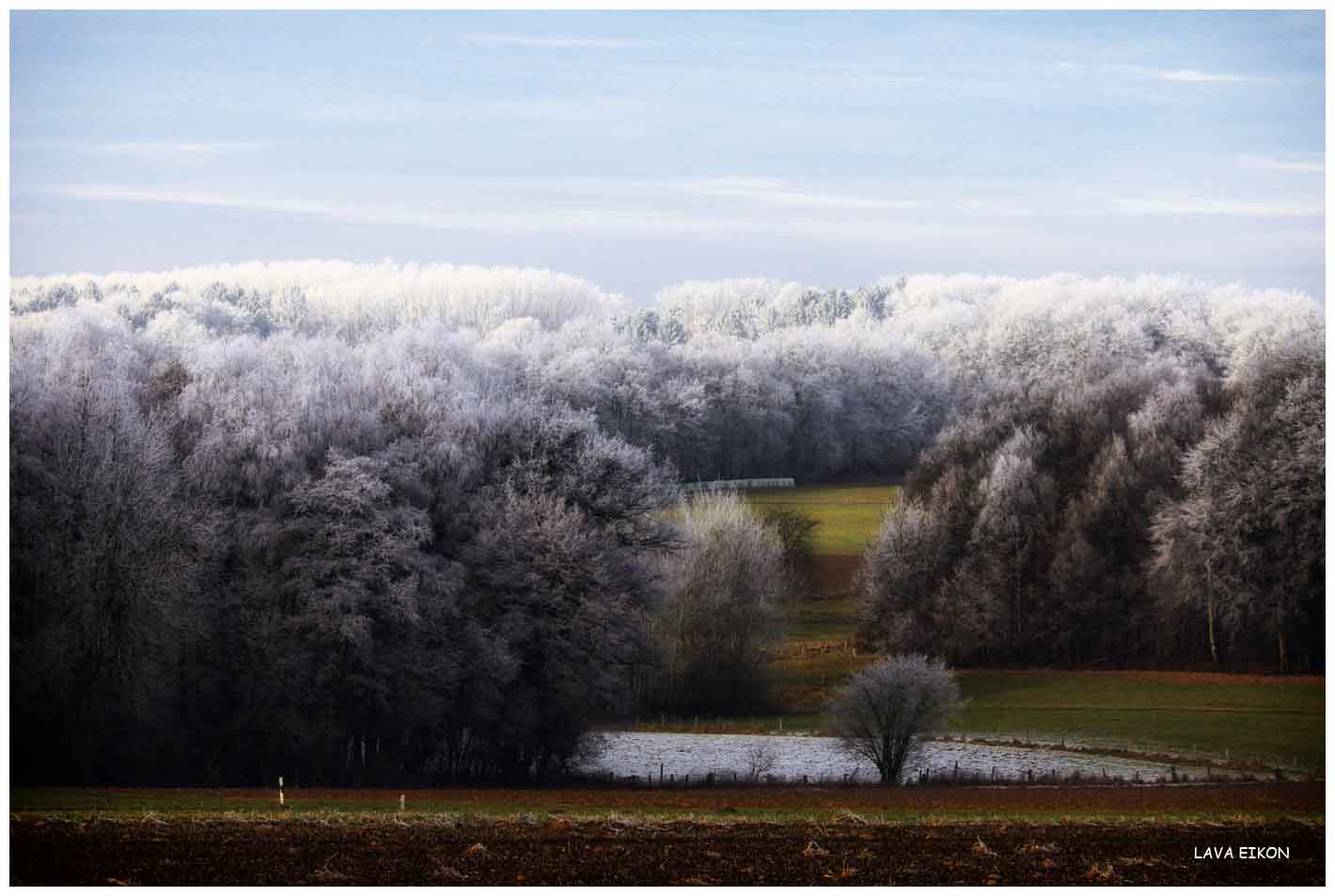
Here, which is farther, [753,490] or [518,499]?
[753,490]

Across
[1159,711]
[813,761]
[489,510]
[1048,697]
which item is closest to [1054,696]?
[1048,697]

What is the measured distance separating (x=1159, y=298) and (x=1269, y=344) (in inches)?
77.4

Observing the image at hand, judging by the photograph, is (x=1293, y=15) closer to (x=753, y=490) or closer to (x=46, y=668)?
(x=46, y=668)

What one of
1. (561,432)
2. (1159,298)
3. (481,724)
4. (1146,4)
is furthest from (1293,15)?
(481,724)

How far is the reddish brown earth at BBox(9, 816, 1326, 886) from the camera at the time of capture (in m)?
14.8

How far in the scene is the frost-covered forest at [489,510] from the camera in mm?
20594

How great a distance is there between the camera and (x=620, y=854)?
50.2 ft

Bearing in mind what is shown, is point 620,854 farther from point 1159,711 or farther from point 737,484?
point 737,484

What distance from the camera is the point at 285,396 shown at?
24141 millimetres

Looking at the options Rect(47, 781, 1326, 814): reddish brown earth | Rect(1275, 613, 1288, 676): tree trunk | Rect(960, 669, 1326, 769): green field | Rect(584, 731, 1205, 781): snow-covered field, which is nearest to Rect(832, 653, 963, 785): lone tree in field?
Rect(584, 731, 1205, 781): snow-covered field

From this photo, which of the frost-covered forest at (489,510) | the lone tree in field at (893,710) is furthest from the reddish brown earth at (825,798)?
the frost-covered forest at (489,510)

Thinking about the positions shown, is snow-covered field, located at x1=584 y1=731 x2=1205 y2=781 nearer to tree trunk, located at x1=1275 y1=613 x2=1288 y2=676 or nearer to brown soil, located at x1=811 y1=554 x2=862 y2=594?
tree trunk, located at x1=1275 y1=613 x2=1288 y2=676

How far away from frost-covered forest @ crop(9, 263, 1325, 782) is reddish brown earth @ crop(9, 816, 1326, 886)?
3.78m

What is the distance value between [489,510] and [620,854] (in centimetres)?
943
